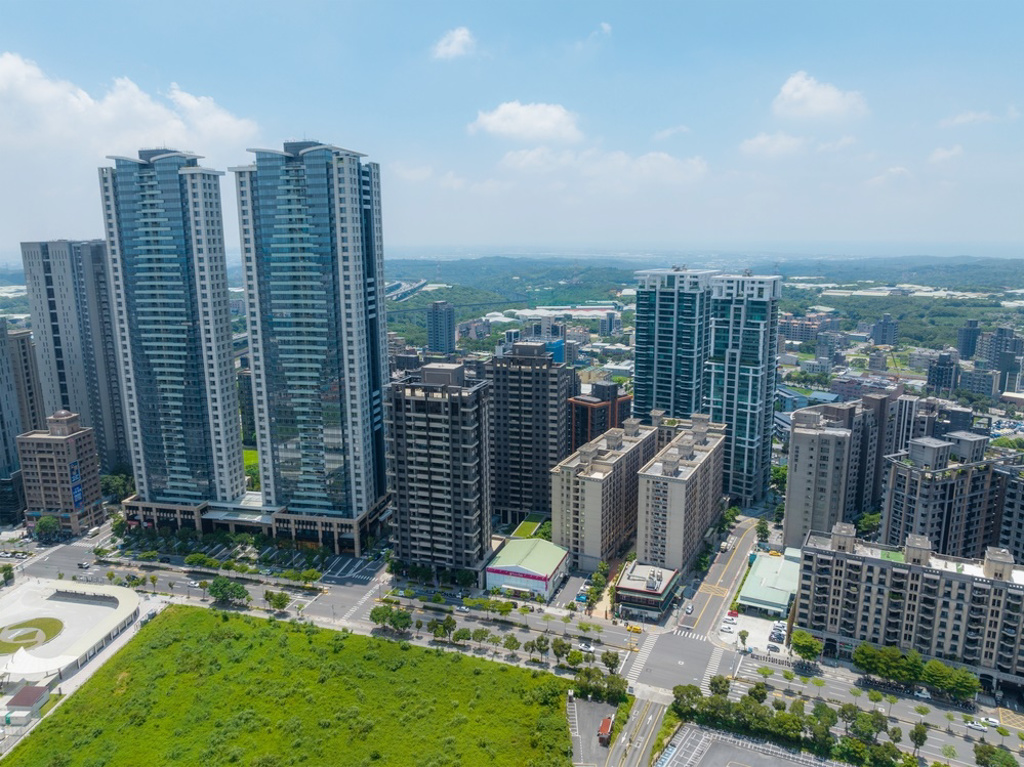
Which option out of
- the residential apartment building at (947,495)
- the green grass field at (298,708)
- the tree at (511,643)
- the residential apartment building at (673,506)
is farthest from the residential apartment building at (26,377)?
the residential apartment building at (947,495)

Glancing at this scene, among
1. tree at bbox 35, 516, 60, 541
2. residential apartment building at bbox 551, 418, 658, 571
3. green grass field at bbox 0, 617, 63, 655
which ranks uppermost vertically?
residential apartment building at bbox 551, 418, 658, 571

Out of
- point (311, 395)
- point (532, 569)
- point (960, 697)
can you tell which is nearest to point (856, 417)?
point (960, 697)

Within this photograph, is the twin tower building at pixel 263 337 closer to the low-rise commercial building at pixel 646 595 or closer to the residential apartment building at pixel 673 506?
the low-rise commercial building at pixel 646 595

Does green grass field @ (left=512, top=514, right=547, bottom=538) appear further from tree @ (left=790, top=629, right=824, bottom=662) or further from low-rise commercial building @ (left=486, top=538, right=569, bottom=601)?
tree @ (left=790, top=629, right=824, bottom=662)

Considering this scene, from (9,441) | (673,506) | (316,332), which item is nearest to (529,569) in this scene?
(673,506)

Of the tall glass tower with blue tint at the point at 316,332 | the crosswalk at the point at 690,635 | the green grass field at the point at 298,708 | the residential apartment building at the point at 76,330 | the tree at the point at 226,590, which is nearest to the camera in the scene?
the green grass field at the point at 298,708

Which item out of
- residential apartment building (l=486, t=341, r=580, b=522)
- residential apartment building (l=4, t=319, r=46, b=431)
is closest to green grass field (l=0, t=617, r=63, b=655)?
residential apartment building (l=4, t=319, r=46, b=431)
